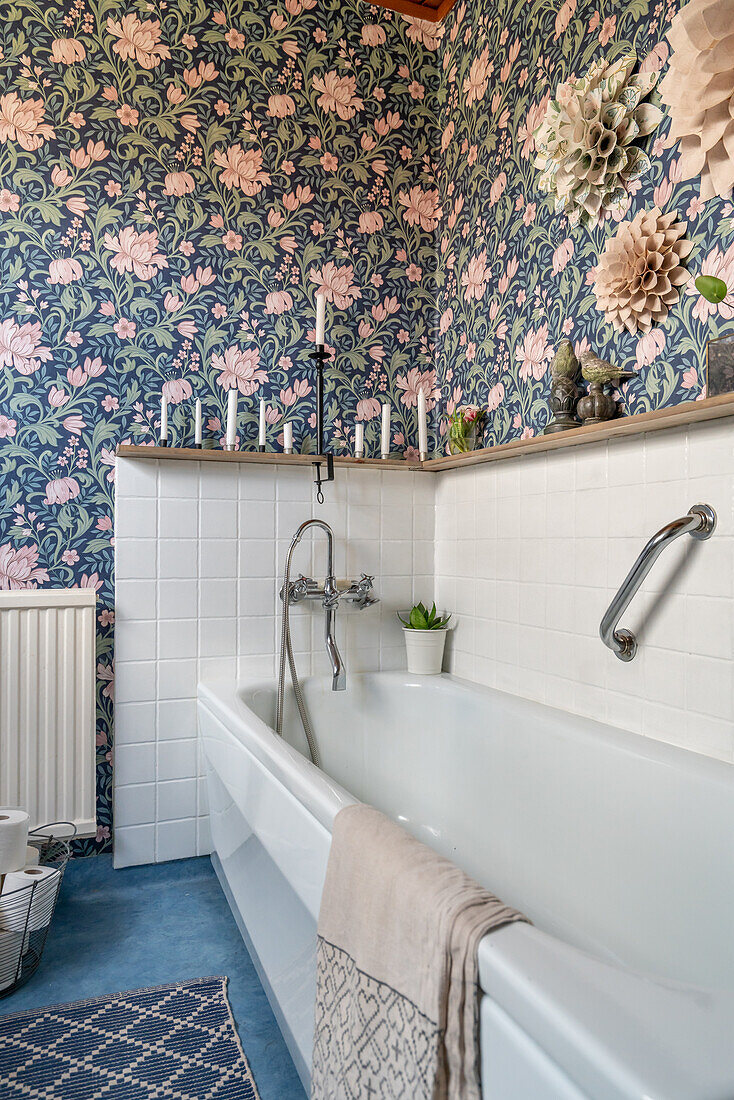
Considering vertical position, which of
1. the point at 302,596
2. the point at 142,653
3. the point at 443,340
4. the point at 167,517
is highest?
the point at 443,340

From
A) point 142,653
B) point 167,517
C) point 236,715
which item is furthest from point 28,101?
point 236,715

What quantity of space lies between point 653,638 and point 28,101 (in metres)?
2.29

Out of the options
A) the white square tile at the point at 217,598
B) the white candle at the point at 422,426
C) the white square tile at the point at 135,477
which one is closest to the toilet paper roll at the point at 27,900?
the white square tile at the point at 217,598

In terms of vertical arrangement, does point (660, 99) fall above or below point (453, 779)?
above

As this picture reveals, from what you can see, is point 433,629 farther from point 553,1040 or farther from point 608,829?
point 553,1040

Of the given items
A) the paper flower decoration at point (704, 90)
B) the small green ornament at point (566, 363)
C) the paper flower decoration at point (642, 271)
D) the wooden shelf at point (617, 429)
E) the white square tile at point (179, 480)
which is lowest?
the white square tile at point (179, 480)

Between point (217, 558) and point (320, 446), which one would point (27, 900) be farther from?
point (320, 446)

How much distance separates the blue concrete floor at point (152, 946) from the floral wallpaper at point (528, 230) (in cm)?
155

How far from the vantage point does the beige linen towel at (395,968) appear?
756mm

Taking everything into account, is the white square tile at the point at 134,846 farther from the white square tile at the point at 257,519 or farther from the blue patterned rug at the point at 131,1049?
the white square tile at the point at 257,519

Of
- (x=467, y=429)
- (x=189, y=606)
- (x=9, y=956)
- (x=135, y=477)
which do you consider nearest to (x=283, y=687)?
(x=189, y=606)

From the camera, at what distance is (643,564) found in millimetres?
1491

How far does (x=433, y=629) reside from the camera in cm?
242

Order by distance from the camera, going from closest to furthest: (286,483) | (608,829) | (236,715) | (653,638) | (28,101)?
(608,829), (653,638), (236,715), (28,101), (286,483)
